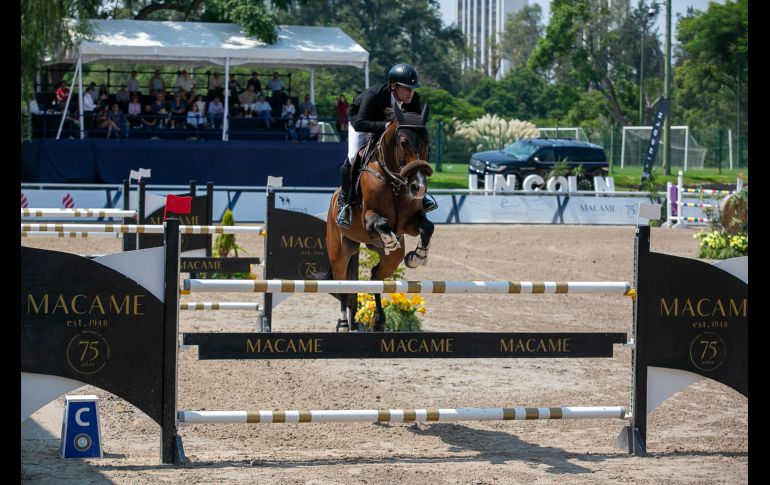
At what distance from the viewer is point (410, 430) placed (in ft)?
22.4

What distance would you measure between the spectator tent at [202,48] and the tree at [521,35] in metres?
71.8

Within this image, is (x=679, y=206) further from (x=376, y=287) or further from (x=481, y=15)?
(x=481, y=15)

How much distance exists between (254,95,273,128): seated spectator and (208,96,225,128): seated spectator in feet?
2.98

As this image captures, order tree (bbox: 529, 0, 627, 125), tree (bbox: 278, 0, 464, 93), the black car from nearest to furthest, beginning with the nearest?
1. the black car
2. tree (bbox: 529, 0, 627, 125)
3. tree (bbox: 278, 0, 464, 93)

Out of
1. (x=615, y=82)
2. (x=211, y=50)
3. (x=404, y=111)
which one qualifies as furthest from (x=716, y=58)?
(x=404, y=111)

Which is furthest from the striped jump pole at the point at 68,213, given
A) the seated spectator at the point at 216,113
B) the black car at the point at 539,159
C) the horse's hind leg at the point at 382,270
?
the black car at the point at 539,159

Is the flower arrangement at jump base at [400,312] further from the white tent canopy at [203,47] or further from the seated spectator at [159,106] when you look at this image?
the seated spectator at [159,106]

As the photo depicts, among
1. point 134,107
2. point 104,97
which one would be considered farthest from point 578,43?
point 104,97

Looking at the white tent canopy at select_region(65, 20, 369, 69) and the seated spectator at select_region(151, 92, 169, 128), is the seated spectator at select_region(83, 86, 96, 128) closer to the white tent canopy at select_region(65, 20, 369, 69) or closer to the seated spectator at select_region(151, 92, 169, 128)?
the white tent canopy at select_region(65, 20, 369, 69)

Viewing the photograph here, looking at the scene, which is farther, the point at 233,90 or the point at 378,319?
the point at 233,90

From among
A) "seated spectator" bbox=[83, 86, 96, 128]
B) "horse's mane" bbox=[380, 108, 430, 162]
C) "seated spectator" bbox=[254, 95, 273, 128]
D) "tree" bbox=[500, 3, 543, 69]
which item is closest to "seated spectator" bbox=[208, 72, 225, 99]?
"seated spectator" bbox=[254, 95, 273, 128]

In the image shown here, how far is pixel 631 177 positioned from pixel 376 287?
3683 centimetres

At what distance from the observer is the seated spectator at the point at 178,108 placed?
2595 centimetres

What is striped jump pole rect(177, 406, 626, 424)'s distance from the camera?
223 inches
